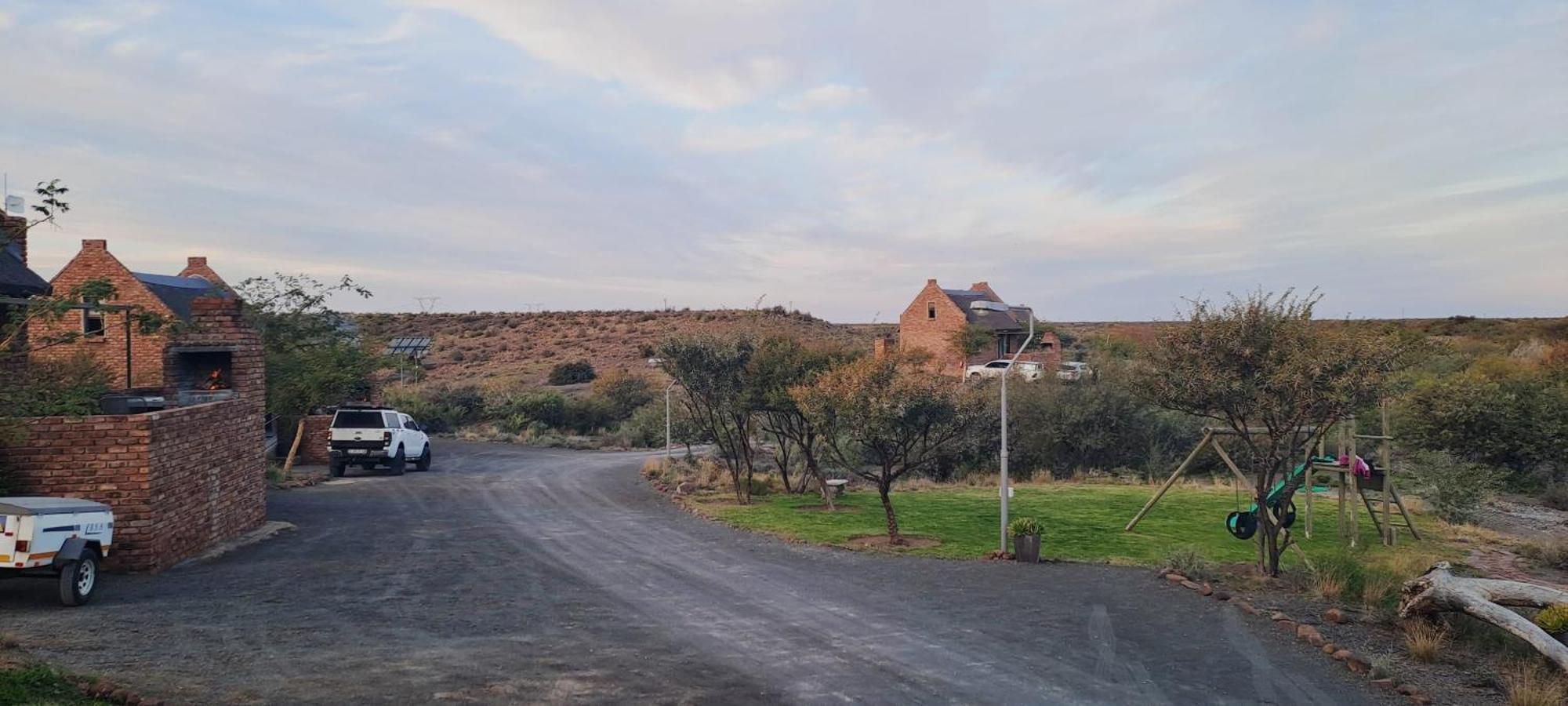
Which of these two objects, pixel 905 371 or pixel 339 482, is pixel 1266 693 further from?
pixel 339 482

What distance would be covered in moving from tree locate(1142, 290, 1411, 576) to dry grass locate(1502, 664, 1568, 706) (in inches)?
157

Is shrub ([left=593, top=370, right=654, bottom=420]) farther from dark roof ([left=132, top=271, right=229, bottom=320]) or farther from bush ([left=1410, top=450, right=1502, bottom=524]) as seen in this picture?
bush ([left=1410, top=450, right=1502, bottom=524])

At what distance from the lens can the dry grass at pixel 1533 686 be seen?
7.86m

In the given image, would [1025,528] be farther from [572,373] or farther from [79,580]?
[572,373]

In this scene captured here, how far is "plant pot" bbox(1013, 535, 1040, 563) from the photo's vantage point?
1462cm

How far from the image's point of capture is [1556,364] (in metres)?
31.1

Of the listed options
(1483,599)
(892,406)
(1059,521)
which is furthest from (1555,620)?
(1059,521)

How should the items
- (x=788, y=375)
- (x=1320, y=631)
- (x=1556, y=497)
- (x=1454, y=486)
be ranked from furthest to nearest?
(x=1556, y=497) → (x=788, y=375) → (x=1454, y=486) → (x=1320, y=631)

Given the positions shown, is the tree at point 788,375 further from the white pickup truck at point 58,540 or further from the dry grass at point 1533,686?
the dry grass at point 1533,686

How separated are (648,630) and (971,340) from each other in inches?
1683

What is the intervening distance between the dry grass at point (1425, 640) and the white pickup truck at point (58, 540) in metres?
14.3

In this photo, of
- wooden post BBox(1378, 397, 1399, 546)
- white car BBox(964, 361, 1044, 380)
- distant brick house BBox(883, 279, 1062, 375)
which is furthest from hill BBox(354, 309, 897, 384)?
wooden post BBox(1378, 397, 1399, 546)

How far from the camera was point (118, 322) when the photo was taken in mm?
26875

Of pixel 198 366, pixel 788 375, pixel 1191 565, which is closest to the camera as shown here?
pixel 1191 565
